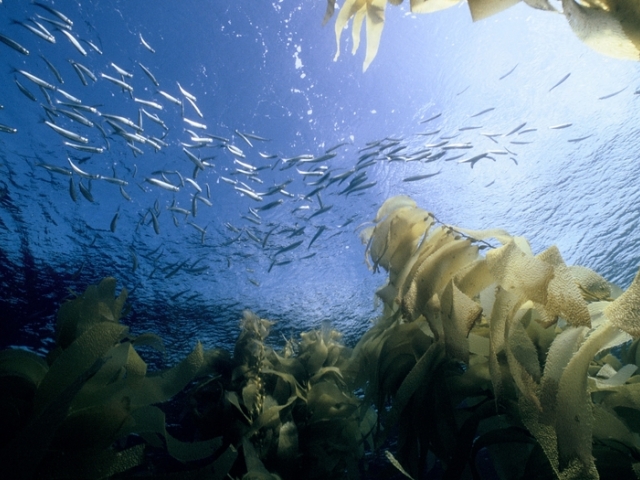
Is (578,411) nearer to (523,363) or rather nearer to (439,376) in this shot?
(523,363)

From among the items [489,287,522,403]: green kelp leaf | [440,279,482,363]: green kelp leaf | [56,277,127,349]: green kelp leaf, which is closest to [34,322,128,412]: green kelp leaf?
[56,277,127,349]: green kelp leaf

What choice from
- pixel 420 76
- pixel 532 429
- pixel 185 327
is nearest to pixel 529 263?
pixel 532 429

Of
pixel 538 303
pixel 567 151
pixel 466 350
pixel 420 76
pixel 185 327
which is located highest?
pixel 420 76

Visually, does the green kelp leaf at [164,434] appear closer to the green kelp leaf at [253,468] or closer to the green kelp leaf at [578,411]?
the green kelp leaf at [253,468]

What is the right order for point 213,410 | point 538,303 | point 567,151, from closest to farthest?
point 538,303, point 213,410, point 567,151

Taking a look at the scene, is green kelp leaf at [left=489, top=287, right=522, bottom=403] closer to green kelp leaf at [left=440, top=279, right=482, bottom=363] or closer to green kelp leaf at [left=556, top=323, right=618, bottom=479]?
green kelp leaf at [left=440, top=279, right=482, bottom=363]

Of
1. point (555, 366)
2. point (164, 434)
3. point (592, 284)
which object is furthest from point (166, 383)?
point (592, 284)

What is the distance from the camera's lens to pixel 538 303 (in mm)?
1263

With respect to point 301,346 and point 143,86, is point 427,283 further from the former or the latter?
point 143,86

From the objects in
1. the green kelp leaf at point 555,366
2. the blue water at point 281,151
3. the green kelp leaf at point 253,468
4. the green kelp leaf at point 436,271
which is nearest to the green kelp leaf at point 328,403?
the green kelp leaf at point 253,468

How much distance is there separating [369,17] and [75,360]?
82.4 inches

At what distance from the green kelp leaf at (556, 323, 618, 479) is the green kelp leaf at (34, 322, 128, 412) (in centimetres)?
167

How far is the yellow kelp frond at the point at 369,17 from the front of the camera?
5.53ft

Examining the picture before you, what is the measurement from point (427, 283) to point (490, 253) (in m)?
0.31
